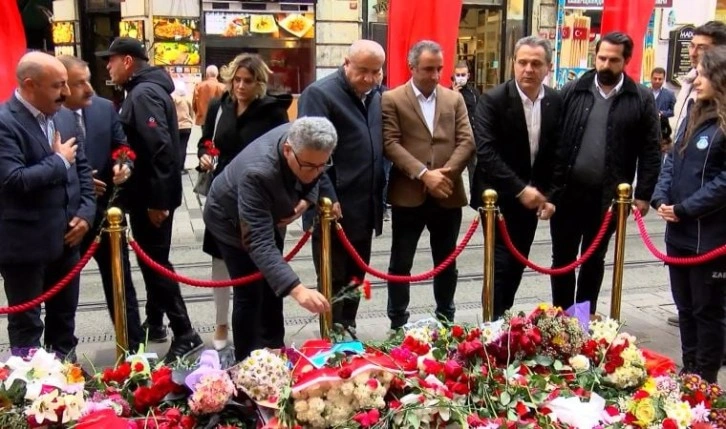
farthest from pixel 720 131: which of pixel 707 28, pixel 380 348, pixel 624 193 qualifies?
pixel 380 348

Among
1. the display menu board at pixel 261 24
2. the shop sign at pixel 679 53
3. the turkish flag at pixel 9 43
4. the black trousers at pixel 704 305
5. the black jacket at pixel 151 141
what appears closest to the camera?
the black trousers at pixel 704 305

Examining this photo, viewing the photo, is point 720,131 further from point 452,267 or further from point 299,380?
point 299,380

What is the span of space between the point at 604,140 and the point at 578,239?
67 centimetres

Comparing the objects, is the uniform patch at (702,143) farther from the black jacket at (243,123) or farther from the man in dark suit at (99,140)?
the man in dark suit at (99,140)

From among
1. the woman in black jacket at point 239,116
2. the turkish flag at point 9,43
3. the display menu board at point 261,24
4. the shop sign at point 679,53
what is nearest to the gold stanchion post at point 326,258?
the woman in black jacket at point 239,116

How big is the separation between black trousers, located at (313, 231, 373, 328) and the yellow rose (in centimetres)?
211

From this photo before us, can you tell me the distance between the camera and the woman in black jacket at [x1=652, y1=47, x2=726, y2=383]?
3.85m

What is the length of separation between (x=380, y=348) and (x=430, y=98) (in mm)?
2110

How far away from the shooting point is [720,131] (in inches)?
150

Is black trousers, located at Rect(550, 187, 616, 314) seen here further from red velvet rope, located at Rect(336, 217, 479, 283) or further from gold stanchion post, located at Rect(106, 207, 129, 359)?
gold stanchion post, located at Rect(106, 207, 129, 359)

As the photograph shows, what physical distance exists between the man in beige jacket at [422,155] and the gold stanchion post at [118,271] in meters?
1.68

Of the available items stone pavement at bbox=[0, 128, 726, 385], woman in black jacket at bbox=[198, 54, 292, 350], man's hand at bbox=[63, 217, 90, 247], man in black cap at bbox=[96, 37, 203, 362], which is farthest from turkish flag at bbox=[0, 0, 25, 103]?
man's hand at bbox=[63, 217, 90, 247]

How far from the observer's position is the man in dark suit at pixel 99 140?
13.6 ft

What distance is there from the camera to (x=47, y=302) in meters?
4.01
